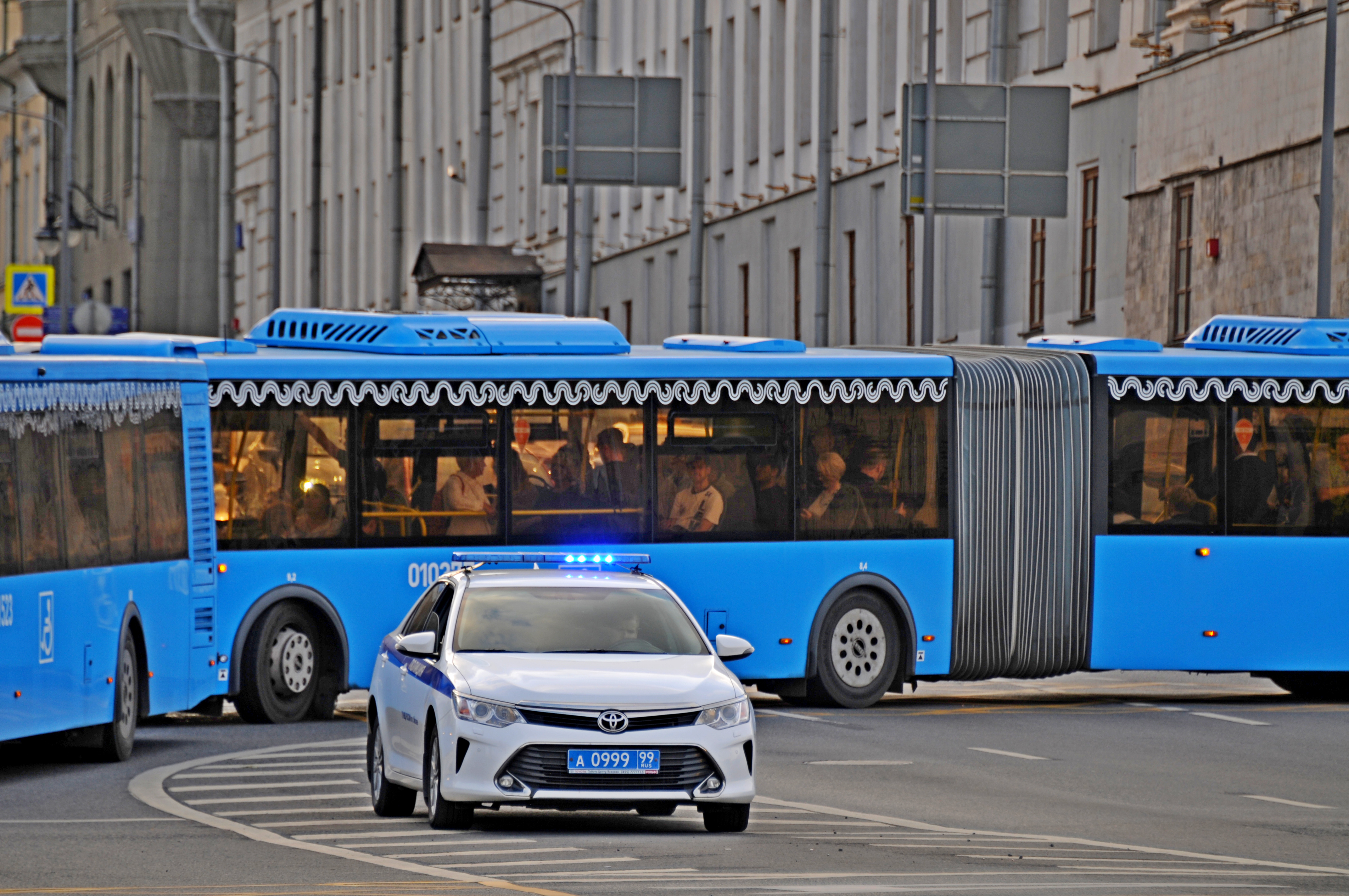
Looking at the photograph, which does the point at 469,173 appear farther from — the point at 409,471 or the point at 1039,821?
the point at 1039,821

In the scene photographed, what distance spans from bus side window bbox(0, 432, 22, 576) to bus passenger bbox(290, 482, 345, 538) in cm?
486

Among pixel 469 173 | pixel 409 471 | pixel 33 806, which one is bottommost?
pixel 33 806

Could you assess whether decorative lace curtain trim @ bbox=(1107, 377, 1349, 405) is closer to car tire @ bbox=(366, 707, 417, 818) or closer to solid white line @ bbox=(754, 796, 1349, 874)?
solid white line @ bbox=(754, 796, 1349, 874)

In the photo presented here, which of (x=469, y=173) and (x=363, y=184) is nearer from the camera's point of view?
(x=469, y=173)

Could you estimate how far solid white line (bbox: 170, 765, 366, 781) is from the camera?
17.1 m

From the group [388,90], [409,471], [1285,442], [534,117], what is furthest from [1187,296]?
[388,90]

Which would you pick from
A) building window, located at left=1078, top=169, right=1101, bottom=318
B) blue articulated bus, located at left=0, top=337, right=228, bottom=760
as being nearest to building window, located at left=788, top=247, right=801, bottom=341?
building window, located at left=1078, top=169, right=1101, bottom=318

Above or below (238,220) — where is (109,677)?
below

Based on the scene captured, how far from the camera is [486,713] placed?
13586 mm

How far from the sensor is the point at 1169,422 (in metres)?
23.1

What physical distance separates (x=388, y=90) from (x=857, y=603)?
190 ft

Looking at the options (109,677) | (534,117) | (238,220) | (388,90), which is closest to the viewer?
(109,677)

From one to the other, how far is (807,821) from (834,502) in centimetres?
797

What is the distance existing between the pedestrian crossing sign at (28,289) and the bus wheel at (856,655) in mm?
27103
